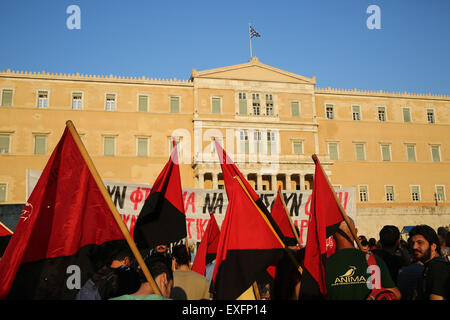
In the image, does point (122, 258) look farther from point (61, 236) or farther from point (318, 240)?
point (318, 240)

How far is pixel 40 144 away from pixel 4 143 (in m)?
2.44

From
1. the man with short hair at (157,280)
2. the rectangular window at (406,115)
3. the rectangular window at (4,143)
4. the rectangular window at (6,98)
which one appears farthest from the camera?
the rectangular window at (406,115)

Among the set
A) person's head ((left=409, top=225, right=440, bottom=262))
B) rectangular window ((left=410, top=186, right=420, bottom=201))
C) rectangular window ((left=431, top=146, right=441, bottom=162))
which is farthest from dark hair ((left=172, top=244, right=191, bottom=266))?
rectangular window ((left=431, top=146, right=441, bottom=162))

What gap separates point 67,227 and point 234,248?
5.13 ft

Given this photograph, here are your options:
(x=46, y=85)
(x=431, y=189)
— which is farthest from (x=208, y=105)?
(x=431, y=189)

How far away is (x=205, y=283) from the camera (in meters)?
3.80

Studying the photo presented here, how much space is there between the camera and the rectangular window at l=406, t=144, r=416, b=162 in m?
35.2

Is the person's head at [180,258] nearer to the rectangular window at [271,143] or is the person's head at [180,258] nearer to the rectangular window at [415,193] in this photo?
the rectangular window at [271,143]

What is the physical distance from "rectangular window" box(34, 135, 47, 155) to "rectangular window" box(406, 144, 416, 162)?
3043 cm

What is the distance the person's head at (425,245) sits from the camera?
3213 millimetres

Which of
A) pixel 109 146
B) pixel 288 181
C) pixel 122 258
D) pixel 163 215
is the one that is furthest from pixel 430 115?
pixel 122 258

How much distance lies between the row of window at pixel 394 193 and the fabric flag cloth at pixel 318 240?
30.0 metres

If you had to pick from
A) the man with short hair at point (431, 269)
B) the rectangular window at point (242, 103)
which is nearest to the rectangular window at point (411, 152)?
the rectangular window at point (242, 103)

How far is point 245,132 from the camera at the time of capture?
102 feet
